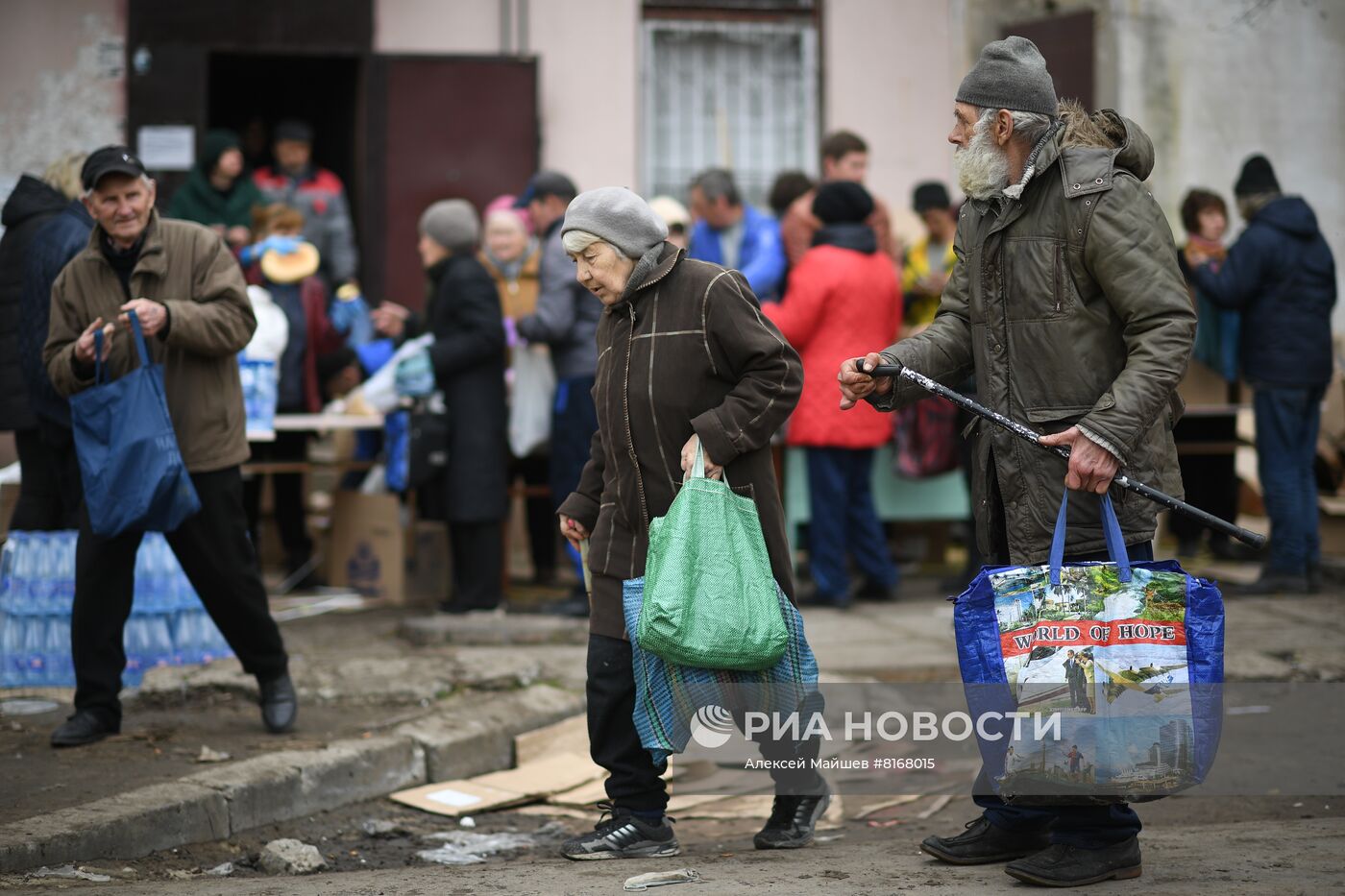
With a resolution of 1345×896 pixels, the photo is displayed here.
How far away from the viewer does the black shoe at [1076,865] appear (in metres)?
3.98

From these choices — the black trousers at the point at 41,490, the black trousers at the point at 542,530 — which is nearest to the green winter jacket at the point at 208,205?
the black trousers at the point at 542,530

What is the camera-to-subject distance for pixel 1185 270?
9070 mm

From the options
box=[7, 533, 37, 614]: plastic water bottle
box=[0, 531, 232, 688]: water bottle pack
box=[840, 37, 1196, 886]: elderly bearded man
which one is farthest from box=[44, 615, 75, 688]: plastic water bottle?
box=[840, 37, 1196, 886]: elderly bearded man

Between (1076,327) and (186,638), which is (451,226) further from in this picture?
(1076,327)

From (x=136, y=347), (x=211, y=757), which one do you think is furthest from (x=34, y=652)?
(x=136, y=347)

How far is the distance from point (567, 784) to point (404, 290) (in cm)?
649

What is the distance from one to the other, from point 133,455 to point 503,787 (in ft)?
5.56

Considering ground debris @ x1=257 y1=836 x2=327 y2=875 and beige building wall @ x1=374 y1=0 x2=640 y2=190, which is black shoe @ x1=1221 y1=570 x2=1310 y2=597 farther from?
ground debris @ x1=257 y1=836 x2=327 y2=875

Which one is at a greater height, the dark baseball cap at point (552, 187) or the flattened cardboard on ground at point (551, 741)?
the dark baseball cap at point (552, 187)

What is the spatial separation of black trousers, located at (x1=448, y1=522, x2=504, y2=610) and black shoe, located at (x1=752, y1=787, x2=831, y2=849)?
3637mm

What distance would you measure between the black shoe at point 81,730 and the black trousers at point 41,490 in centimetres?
113

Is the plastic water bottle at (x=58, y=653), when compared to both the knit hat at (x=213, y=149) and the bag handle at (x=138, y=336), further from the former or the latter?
the knit hat at (x=213, y=149)

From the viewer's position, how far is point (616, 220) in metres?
4.58

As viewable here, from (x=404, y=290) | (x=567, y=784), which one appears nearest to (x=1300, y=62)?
(x=404, y=290)
